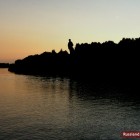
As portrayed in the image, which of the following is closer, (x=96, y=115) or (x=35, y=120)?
(x=35, y=120)

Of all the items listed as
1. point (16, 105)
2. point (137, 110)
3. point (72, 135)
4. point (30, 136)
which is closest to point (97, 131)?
point (72, 135)

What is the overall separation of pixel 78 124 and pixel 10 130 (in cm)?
1575

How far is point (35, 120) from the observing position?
6769 centimetres

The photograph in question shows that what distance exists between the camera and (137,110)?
8256 cm

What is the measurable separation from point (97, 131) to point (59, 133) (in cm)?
769

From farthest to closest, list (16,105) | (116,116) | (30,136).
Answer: (16,105), (116,116), (30,136)

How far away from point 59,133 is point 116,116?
2187 centimetres

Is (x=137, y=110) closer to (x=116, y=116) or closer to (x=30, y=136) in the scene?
(x=116, y=116)

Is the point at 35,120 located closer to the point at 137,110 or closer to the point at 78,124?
the point at 78,124

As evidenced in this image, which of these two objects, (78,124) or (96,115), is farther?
(96,115)

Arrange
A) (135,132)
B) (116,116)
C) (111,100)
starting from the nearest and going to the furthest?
(135,132)
(116,116)
(111,100)

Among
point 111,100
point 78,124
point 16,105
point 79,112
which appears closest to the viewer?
point 78,124

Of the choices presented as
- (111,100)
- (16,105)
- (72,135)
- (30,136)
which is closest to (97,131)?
(72,135)

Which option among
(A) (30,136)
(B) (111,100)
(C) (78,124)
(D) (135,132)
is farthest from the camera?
(B) (111,100)
